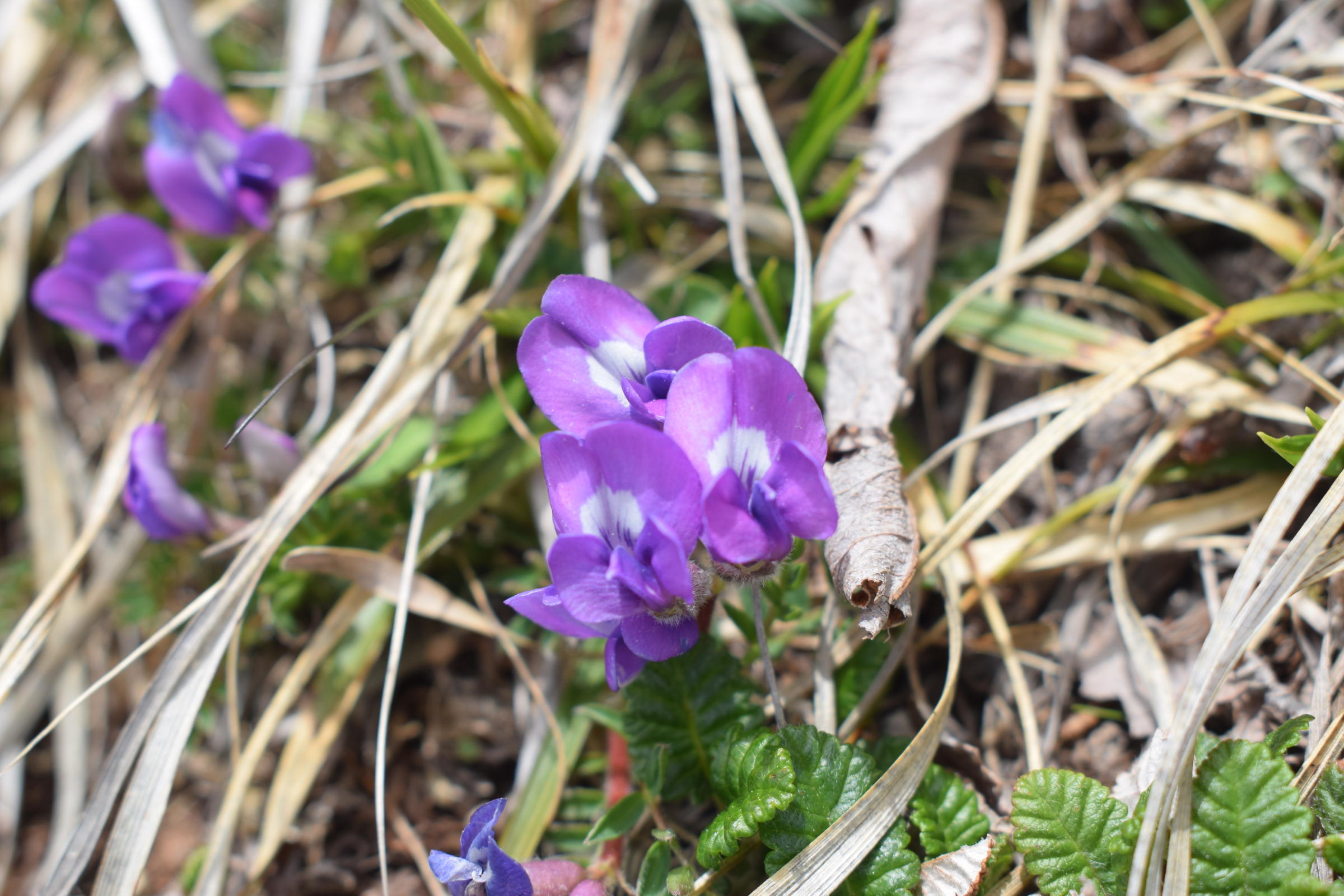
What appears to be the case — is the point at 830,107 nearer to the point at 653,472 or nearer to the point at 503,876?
the point at 653,472

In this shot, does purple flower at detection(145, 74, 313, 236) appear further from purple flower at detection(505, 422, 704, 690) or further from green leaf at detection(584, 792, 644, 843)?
green leaf at detection(584, 792, 644, 843)

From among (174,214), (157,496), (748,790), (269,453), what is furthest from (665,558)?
(174,214)

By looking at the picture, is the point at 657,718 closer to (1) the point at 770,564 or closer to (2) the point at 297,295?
(1) the point at 770,564

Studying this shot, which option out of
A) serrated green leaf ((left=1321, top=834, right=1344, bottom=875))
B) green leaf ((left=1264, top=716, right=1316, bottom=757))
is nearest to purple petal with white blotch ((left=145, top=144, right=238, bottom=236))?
green leaf ((left=1264, top=716, right=1316, bottom=757))

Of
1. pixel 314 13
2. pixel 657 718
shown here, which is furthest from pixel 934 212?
pixel 314 13

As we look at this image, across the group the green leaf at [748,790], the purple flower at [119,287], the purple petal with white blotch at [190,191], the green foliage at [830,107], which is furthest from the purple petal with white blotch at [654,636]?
the purple petal with white blotch at [190,191]

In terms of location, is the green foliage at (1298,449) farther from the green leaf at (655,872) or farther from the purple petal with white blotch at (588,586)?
the green leaf at (655,872)
